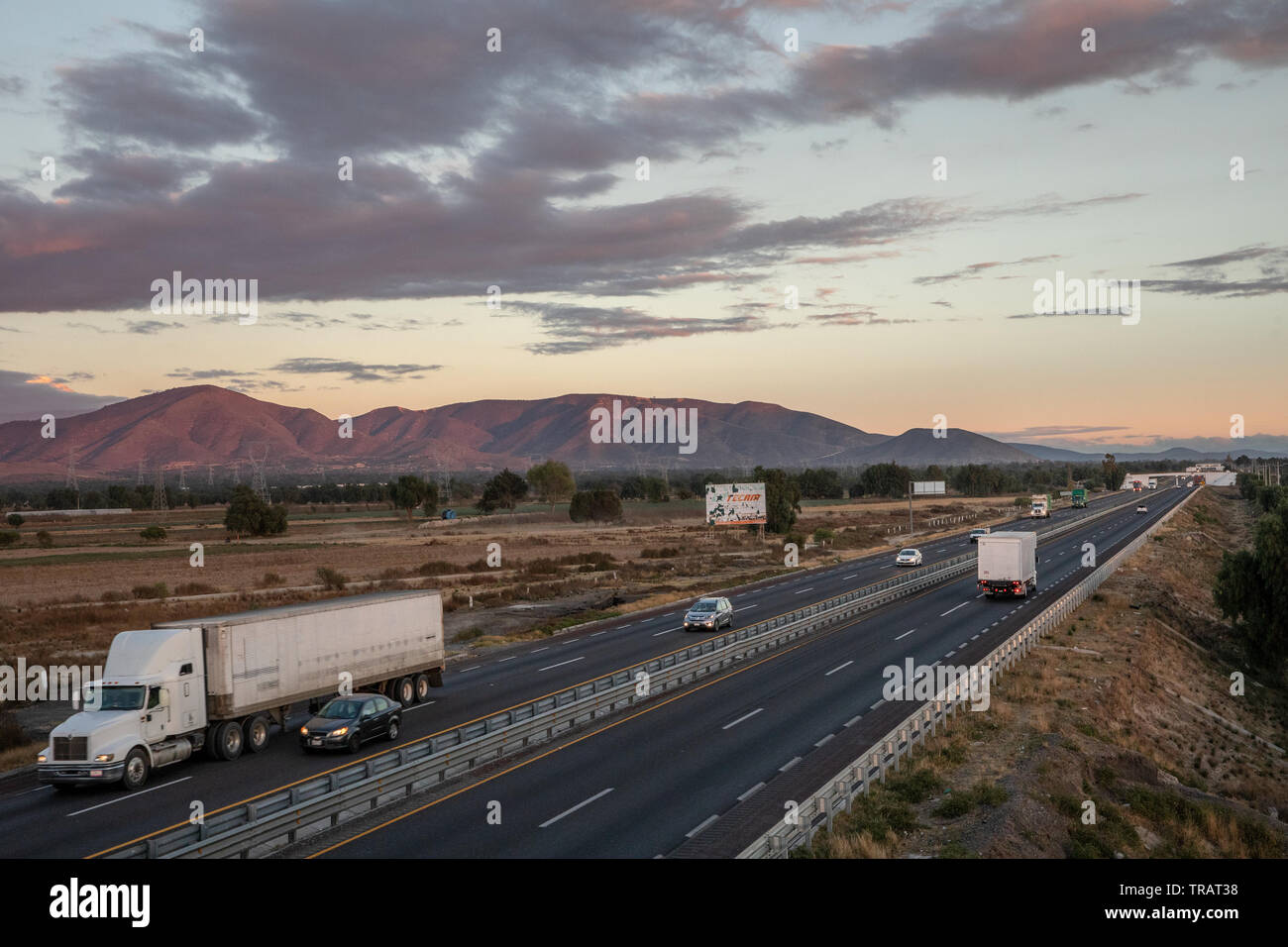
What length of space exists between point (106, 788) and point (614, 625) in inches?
1174

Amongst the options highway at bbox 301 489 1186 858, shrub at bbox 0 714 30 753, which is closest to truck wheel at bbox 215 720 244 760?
highway at bbox 301 489 1186 858

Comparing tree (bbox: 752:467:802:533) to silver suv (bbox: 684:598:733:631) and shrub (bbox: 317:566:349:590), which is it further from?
silver suv (bbox: 684:598:733:631)

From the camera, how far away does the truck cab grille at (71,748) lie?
21.1 meters

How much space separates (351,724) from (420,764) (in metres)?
4.41

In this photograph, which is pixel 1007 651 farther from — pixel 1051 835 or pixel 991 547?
pixel 991 547

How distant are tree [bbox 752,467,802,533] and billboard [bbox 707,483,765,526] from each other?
9142 mm

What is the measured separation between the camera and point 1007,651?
111 ft

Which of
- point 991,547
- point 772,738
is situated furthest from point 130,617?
point 991,547

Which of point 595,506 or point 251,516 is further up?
point 251,516

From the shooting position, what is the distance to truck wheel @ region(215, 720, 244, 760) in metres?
23.6

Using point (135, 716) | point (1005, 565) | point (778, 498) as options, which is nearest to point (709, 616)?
point (1005, 565)

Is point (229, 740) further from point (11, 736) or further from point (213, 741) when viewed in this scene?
point (11, 736)

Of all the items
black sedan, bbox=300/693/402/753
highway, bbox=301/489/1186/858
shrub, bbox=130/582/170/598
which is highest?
black sedan, bbox=300/693/402/753

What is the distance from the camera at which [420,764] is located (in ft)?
66.3
